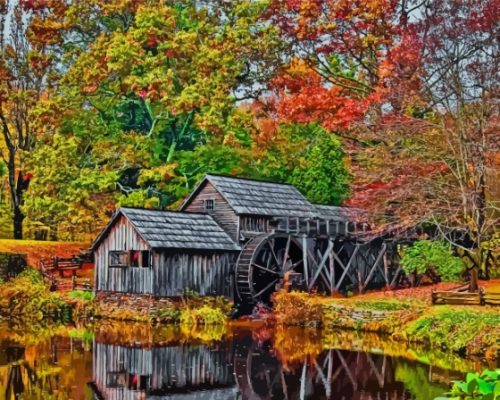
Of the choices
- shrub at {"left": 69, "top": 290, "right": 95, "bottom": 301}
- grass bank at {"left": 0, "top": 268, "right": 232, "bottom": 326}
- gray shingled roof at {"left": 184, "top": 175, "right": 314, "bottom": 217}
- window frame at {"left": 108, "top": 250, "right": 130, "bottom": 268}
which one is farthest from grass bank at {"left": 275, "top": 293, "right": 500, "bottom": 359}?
shrub at {"left": 69, "top": 290, "right": 95, "bottom": 301}

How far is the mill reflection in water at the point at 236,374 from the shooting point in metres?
17.4

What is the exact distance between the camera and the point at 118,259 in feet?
108

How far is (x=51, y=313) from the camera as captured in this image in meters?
32.8

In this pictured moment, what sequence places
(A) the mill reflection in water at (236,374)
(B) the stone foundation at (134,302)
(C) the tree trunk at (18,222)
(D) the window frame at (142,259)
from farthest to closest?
(C) the tree trunk at (18,222) < (D) the window frame at (142,259) < (B) the stone foundation at (134,302) < (A) the mill reflection in water at (236,374)

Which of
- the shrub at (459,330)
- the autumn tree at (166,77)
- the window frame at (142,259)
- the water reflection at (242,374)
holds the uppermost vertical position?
the autumn tree at (166,77)

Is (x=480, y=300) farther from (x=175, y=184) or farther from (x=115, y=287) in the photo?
(x=175, y=184)

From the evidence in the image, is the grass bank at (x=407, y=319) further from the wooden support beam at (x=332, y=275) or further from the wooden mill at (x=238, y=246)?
the wooden support beam at (x=332, y=275)

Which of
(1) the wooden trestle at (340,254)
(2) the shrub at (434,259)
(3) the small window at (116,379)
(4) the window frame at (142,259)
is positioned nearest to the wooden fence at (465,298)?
(2) the shrub at (434,259)

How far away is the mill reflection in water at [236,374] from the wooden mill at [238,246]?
8127 millimetres

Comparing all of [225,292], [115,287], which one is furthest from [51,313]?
[225,292]

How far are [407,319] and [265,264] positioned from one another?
9847 mm

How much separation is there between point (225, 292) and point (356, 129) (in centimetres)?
1223

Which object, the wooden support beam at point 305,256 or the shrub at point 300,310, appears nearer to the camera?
the shrub at point 300,310

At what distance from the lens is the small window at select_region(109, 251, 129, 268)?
32719 millimetres
